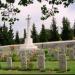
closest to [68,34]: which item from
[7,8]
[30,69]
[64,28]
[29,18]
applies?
[64,28]

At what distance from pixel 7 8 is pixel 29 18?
3075 centimetres

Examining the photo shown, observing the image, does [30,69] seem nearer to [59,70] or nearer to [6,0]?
[59,70]

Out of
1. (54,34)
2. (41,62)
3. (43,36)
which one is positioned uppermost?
(54,34)

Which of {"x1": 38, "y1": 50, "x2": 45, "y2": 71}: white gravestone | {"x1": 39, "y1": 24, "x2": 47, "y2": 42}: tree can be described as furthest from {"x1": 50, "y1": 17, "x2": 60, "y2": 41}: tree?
{"x1": 38, "y1": 50, "x2": 45, "y2": 71}: white gravestone

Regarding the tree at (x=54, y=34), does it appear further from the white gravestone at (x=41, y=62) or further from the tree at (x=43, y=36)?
the white gravestone at (x=41, y=62)

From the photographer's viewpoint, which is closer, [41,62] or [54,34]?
[41,62]

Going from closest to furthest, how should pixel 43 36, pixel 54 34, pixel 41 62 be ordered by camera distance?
pixel 41 62 → pixel 43 36 → pixel 54 34

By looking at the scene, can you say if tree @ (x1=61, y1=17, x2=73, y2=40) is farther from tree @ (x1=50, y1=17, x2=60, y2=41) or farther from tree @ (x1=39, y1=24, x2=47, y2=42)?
tree @ (x1=39, y1=24, x2=47, y2=42)

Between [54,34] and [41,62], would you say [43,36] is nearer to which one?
[54,34]

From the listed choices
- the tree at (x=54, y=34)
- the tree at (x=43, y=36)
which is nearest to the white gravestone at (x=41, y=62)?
the tree at (x=54, y=34)

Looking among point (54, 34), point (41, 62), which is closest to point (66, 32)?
point (54, 34)

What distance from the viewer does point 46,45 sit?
180ft

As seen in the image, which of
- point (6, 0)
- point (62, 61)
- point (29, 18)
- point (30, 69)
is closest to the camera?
point (6, 0)

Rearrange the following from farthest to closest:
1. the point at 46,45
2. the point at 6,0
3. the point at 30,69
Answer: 1. the point at 46,45
2. the point at 30,69
3. the point at 6,0
